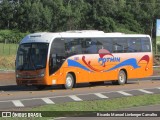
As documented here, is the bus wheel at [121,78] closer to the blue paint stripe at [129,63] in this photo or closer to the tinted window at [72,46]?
the blue paint stripe at [129,63]

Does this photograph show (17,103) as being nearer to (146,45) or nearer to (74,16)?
(146,45)

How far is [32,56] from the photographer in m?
27.1

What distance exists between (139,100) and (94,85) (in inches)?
430

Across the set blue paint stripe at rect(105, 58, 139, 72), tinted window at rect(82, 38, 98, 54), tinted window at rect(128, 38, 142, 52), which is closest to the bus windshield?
tinted window at rect(82, 38, 98, 54)

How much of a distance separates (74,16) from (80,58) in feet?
223

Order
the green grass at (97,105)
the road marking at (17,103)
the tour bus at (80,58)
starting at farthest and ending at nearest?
the tour bus at (80,58) < the road marking at (17,103) < the green grass at (97,105)

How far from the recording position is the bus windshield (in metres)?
26.8

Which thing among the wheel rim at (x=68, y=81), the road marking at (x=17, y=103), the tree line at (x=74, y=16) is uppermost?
the tree line at (x=74, y=16)

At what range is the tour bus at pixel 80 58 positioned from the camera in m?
26.9

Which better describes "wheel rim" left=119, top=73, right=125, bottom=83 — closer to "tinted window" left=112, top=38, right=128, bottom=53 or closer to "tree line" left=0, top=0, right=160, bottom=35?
A: "tinted window" left=112, top=38, right=128, bottom=53

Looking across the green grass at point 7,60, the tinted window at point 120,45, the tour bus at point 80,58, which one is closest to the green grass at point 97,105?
the tour bus at point 80,58

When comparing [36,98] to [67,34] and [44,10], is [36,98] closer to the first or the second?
[67,34]

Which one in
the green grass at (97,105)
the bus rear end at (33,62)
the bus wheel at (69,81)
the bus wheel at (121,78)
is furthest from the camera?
the bus wheel at (121,78)

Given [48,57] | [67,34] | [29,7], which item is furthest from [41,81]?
[29,7]
